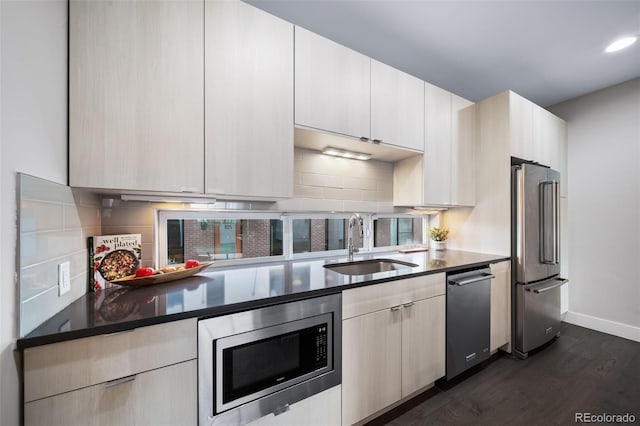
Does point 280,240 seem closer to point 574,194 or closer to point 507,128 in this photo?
point 507,128

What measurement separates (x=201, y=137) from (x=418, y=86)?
180 centimetres

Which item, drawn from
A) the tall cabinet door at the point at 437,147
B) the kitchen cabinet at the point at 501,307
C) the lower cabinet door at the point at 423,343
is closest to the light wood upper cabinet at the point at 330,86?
the tall cabinet door at the point at 437,147

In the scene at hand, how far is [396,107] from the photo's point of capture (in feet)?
6.60

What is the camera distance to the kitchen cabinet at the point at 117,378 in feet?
2.57

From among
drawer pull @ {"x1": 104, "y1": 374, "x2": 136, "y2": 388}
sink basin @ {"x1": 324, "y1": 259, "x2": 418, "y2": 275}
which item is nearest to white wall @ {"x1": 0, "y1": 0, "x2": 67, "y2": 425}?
drawer pull @ {"x1": 104, "y1": 374, "x2": 136, "y2": 388}

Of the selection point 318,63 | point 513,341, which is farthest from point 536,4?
point 513,341

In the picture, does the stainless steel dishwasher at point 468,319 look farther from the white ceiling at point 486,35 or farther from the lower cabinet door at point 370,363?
the white ceiling at point 486,35

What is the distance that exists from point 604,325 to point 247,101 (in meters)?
4.20

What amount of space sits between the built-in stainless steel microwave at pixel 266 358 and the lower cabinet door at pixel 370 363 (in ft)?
0.28

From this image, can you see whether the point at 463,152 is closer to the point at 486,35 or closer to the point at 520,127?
the point at 520,127

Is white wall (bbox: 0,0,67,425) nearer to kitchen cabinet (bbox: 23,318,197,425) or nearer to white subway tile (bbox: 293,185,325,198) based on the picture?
kitchen cabinet (bbox: 23,318,197,425)

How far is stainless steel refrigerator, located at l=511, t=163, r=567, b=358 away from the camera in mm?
2271

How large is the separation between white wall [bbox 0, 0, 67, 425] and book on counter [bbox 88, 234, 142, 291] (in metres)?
0.36

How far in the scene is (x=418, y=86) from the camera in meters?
2.15
